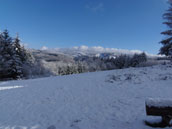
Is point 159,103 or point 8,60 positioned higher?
point 8,60

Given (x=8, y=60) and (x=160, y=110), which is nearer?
(x=160, y=110)

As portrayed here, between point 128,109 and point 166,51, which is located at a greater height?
point 166,51

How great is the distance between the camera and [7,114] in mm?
3967

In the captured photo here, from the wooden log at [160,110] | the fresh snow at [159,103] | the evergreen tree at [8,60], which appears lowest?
the wooden log at [160,110]

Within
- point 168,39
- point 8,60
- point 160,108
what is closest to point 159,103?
point 160,108

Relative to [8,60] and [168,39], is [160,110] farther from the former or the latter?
[8,60]

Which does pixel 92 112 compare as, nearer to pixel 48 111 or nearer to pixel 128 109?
pixel 128 109

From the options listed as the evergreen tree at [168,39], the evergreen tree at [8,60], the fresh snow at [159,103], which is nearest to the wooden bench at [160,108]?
the fresh snow at [159,103]

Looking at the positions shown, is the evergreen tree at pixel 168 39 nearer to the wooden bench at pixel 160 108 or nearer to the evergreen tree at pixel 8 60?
the wooden bench at pixel 160 108

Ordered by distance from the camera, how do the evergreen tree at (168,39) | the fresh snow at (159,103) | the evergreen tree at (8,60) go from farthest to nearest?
the evergreen tree at (8,60), the evergreen tree at (168,39), the fresh snow at (159,103)

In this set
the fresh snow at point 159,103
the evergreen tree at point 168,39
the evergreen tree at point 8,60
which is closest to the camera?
the fresh snow at point 159,103

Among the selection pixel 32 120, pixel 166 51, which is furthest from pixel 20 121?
pixel 166 51

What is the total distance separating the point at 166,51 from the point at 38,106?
556 inches

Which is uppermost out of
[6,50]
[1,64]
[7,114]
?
[6,50]
